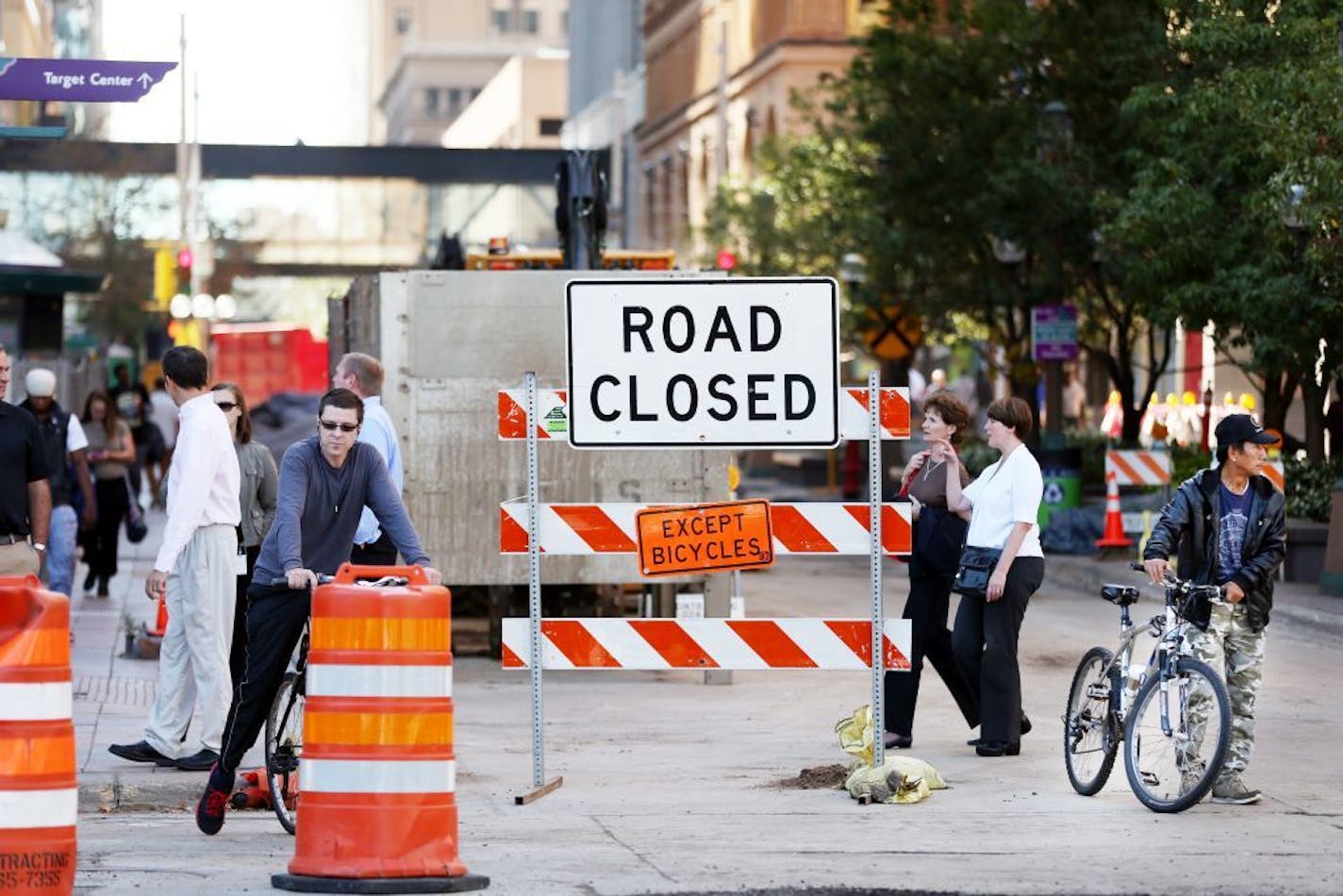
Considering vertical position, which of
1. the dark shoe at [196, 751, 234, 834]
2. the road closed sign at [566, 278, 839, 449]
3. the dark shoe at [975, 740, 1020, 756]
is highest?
the road closed sign at [566, 278, 839, 449]

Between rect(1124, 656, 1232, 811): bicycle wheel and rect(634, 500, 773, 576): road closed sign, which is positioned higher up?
rect(634, 500, 773, 576): road closed sign

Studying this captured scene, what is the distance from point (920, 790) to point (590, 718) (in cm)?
414

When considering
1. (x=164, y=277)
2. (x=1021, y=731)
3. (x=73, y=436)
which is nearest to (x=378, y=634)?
(x=1021, y=731)

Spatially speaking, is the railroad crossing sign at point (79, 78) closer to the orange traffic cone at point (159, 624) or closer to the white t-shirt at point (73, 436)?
the orange traffic cone at point (159, 624)

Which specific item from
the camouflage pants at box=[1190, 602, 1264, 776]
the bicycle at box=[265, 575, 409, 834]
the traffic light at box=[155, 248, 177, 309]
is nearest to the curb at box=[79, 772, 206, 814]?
the bicycle at box=[265, 575, 409, 834]

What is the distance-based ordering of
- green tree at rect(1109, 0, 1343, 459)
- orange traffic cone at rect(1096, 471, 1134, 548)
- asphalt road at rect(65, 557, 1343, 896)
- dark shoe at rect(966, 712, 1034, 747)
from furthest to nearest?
orange traffic cone at rect(1096, 471, 1134, 548)
green tree at rect(1109, 0, 1343, 459)
dark shoe at rect(966, 712, 1034, 747)
asphalt road at rect(65, 557, 1343, 896)

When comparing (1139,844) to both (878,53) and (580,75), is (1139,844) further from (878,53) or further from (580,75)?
(580,75)

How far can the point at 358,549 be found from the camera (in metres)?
14.2

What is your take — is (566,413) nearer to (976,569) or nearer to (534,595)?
(534,595)

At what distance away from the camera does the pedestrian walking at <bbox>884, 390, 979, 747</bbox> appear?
13.7 metres

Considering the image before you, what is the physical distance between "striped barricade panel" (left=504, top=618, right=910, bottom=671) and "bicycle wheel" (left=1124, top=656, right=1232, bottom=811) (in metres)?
1.04

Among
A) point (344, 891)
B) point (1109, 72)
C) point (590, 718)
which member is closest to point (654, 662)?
Result: point (344, 891)

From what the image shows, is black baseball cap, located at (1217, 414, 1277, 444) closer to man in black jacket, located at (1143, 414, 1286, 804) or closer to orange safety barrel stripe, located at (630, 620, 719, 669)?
man in black jacket, located at (1143, 414, 1286, 804)

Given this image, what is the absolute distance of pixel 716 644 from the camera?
37.9 feet
